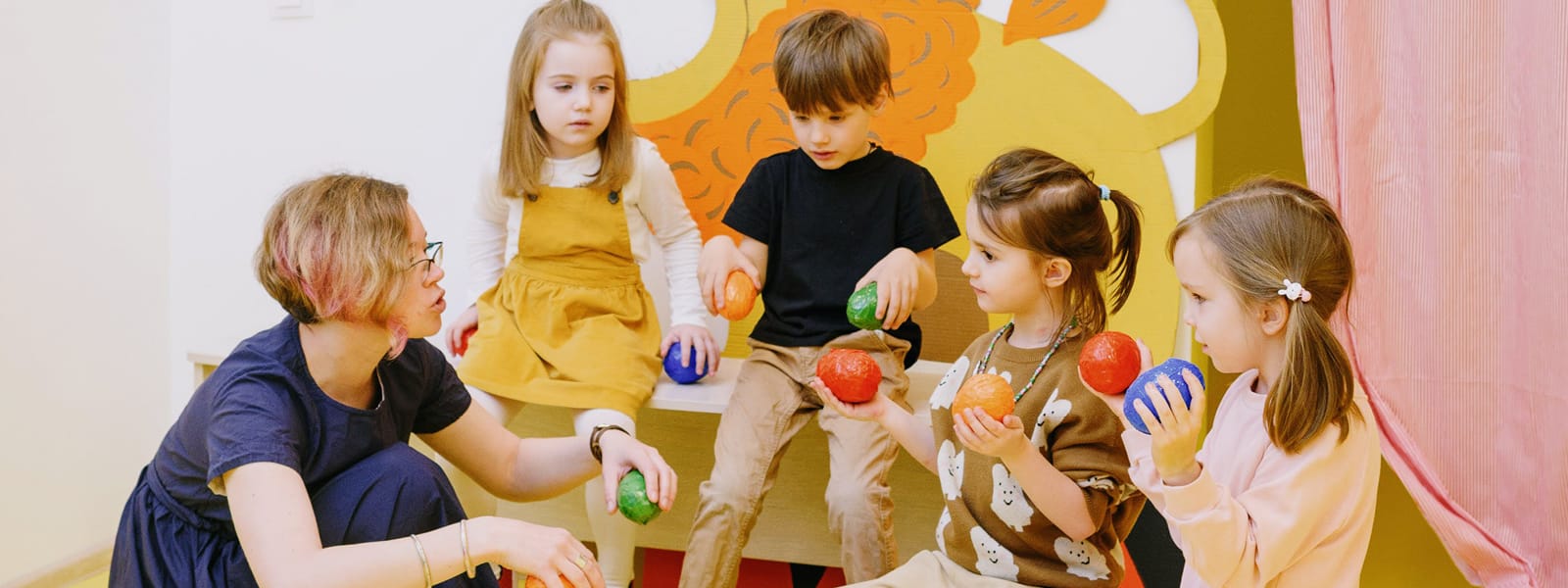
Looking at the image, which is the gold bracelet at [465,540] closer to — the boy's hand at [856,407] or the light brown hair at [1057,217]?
the boy's hand at [856,407]

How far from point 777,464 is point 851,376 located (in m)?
0.58

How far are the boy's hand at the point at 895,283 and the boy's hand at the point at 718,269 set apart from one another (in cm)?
28

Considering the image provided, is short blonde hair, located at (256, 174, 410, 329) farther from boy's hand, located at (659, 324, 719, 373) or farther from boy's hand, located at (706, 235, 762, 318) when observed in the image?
boy's hand, located at (659, 324, 719, 373)

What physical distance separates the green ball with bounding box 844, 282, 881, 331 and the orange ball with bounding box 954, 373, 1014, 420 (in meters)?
0.57

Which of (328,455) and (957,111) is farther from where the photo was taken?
(957,111)

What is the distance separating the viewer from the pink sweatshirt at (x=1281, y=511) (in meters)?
1.69

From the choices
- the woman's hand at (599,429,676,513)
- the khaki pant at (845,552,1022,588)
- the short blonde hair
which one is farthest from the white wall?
the khaki pant at (845,552,1022,588)

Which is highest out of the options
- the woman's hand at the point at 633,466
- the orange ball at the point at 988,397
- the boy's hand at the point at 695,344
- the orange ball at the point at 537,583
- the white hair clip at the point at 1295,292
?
the white hair clip at the point at 1295,292

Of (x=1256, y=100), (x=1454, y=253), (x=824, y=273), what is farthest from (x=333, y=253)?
(x=1256, y=100)

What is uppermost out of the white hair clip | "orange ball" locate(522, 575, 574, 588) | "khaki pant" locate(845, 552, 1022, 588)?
the white hair clip

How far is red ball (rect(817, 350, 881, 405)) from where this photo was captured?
221 cm

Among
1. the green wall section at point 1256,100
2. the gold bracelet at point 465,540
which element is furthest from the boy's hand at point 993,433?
the green wall section at point 1256,100

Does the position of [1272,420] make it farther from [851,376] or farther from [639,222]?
[639,222]

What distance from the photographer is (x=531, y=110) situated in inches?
118
